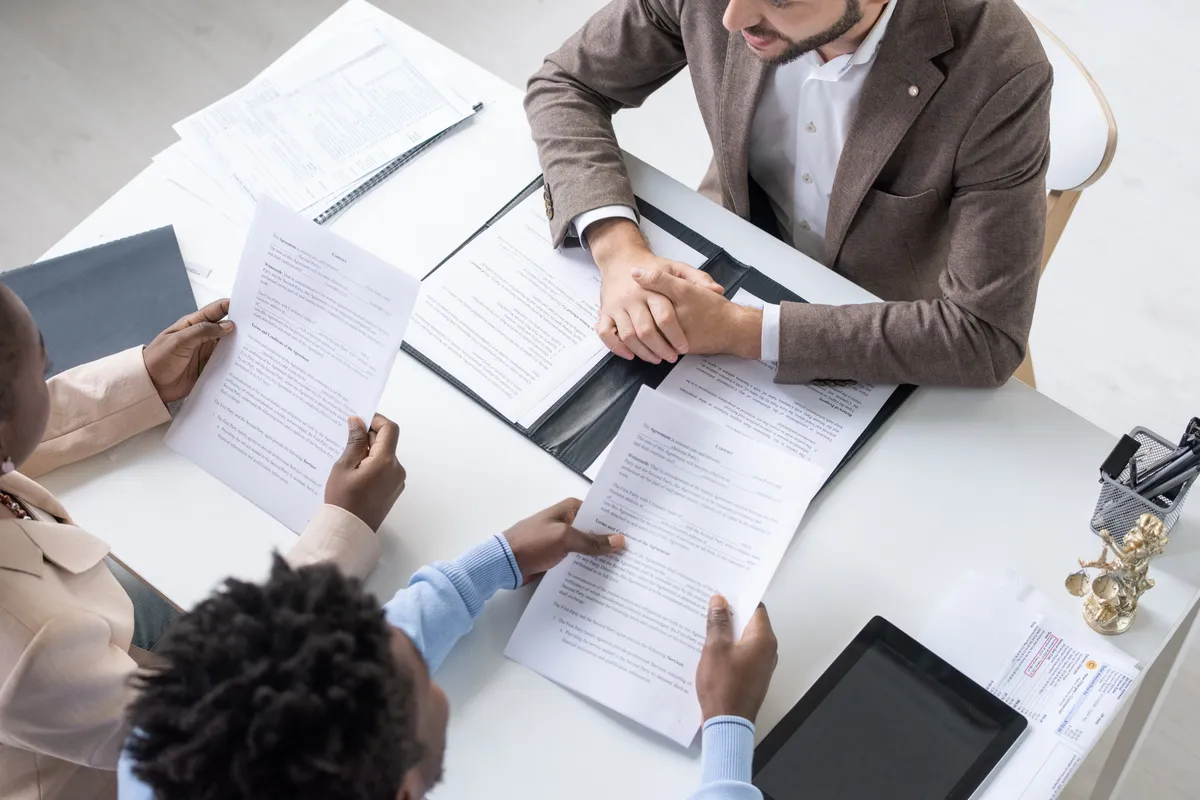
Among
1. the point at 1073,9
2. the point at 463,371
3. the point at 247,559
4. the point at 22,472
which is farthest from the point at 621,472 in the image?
the point at 1073,9

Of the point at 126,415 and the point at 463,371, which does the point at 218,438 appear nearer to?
the point at 126,415

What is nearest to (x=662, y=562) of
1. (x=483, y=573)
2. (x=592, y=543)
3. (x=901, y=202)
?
(x=592, y=543)

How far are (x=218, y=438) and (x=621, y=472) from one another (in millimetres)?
467

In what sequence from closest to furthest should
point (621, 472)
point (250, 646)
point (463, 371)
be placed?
point (250, 646) < point (621, 472) < point (463, 371)

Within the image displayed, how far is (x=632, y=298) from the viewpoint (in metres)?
1.24

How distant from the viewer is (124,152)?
2562 millimetres

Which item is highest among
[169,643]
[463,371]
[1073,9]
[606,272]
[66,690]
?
[1073,9]

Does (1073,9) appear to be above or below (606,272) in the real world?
above

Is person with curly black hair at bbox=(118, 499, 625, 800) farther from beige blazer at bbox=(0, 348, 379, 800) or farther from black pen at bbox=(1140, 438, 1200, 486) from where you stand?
black pen at bbox=(1140, 438, 1200, 486)

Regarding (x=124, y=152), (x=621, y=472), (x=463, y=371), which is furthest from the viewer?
(x=124, y=152)

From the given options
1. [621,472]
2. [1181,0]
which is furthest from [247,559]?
[1181,0]

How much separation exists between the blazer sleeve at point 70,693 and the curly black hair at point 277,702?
287 mm

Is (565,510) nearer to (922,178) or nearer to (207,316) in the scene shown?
(207,316)

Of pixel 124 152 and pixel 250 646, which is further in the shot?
pixel 124 152
